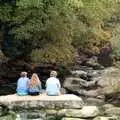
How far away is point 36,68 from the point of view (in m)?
30.0

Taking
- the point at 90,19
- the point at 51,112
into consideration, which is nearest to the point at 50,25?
the point at 90,19

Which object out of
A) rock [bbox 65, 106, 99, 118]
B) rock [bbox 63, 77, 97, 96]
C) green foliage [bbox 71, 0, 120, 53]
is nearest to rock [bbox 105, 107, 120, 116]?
rock [bbox 65, 106, 99, 118]

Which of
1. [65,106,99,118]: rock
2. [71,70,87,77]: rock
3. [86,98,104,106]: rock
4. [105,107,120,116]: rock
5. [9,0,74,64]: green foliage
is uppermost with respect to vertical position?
[9,0,74,64]: green foliage

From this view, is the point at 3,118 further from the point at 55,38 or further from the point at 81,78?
the point at 81,78

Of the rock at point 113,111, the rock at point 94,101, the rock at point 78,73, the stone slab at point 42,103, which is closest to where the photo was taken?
the stone slab at point 42,103

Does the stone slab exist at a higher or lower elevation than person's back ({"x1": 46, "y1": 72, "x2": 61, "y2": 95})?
lower

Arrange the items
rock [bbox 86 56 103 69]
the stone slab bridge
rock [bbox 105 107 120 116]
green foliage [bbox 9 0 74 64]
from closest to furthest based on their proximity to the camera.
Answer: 1. the stone slab bridge
2. rock [bbox 105 107 120 116]
3. green foliage [bbox 9 0 74 64]
4. rock [bbox 86 56 103 69]

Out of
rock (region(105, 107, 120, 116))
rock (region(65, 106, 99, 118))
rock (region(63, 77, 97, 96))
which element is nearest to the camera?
rock (region(65, 106, 99, 118))

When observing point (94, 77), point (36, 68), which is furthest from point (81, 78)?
point (36, 68)

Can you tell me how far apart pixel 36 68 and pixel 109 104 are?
8.74 m

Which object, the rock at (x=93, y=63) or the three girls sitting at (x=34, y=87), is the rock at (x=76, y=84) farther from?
the rock at (x=93, y=63)

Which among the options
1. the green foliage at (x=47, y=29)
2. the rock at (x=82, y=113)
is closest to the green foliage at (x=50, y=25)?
the green foliage at (x=47, y=29)

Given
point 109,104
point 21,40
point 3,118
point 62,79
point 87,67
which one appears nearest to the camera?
point 3,118

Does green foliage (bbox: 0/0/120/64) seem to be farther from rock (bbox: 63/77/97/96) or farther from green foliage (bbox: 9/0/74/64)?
rock (bbox: 63/77/97/96)
